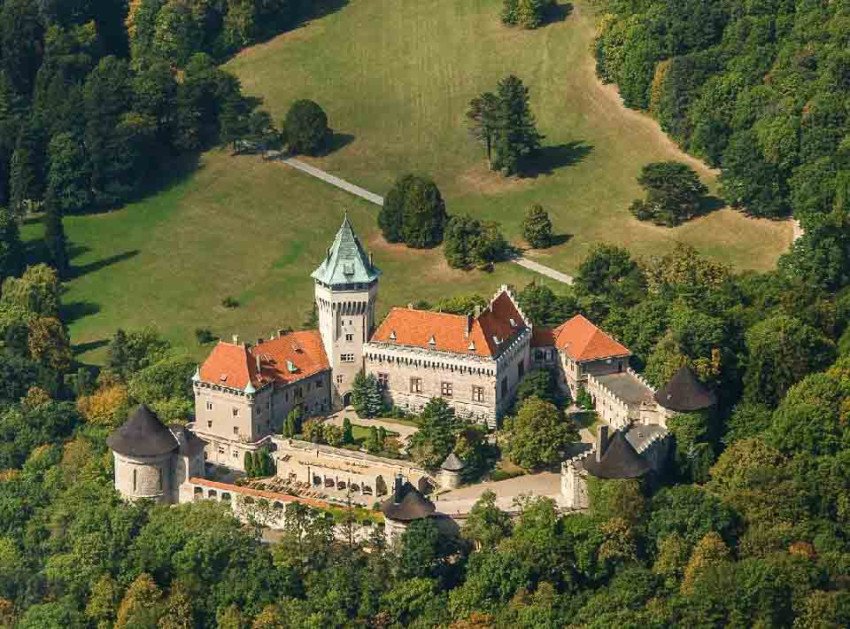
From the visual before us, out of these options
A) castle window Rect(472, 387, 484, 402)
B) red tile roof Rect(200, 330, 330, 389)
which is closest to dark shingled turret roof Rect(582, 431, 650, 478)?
castle window Rect(472, 387, 484, 402)

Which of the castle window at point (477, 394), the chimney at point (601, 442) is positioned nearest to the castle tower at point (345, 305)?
the castle window at point (477, 394)

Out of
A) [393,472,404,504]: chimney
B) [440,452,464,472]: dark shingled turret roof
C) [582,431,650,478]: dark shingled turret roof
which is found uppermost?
[582,431,650,478]: dark shingled turret roof

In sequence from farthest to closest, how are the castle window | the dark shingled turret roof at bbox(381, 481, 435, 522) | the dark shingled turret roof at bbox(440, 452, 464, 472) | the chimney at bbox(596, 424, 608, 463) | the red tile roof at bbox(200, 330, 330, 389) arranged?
1. the castle window
2. the red tile roof at bbox(200, 330, 330, 389)
3. the dark shingled turret roof at bbox(440, 452, 464, 472)
4. the chimney at bbox(596, 424, 608, 463)
5. the dark shingled turret roof at bbox(381, 481, 435, 522)

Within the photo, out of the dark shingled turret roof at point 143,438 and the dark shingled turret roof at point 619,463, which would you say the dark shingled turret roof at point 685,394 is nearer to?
the dark shingled turret roof at point 619,463

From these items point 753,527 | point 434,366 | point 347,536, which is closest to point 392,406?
point 434,366

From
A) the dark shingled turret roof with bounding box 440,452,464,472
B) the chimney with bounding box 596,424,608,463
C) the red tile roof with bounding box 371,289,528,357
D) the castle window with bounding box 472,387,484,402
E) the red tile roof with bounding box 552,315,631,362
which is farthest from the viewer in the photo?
the red tile roof with bounding box 552,315,631,362

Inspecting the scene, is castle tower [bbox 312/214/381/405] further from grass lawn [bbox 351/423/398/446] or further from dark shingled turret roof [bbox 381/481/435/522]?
dark shingled turret roof [bbox 381/481/435/522]
